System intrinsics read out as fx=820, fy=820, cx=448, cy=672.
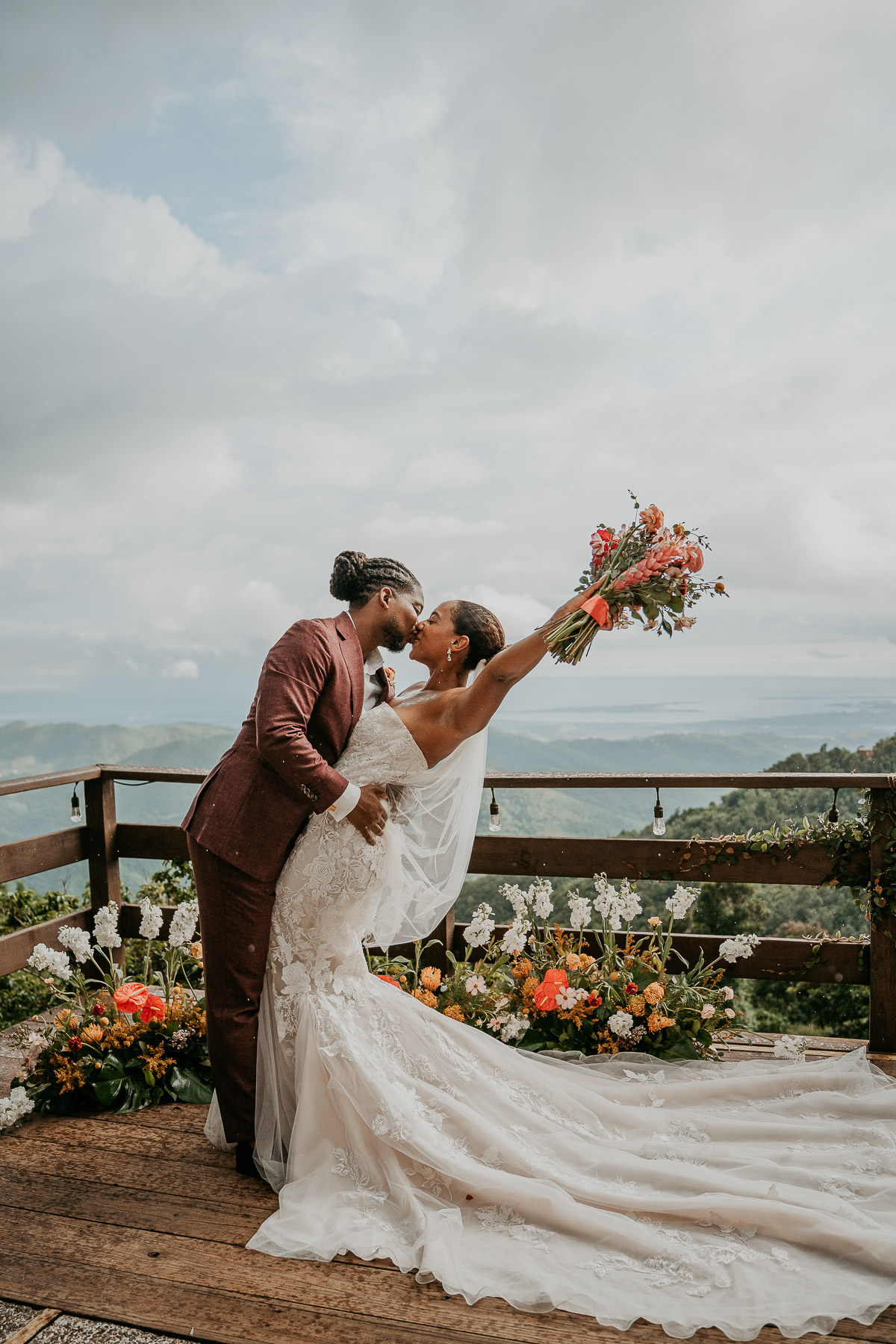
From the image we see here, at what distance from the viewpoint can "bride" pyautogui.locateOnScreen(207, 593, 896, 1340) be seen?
1670mm

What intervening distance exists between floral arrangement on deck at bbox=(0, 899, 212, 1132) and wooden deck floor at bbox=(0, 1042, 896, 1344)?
0.25 metres

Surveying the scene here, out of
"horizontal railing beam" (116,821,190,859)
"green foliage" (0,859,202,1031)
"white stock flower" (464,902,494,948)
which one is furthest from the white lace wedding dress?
"green foliage" (0,859,202,1031)

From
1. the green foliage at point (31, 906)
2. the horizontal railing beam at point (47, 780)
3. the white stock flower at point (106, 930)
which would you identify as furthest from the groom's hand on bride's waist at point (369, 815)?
the green foliage at point (31, 906)

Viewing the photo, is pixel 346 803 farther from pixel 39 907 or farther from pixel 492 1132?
pixel 39 907

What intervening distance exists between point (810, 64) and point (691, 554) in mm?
4165

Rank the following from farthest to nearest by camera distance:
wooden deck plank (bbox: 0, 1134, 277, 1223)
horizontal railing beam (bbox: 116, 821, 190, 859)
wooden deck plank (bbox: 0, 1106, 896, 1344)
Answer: horizontal railing beam (bbox: 116, 821, 190, 859) → wooden deck plank (bbox: 0, 1134, 277, 1223) → wooden deck plank (bbox: 0, 1106, 896, 1344)

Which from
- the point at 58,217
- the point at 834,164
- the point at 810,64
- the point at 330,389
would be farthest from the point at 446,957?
the point at 330,389

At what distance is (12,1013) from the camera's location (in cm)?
501

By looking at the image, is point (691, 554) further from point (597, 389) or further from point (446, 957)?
point (597, 389)

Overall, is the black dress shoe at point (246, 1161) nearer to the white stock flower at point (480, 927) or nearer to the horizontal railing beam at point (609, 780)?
the white stock flower at point (480, 927)

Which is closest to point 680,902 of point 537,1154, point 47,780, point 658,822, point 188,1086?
point 658,822

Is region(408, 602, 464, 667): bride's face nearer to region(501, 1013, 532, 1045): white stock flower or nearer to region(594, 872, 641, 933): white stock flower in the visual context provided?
region(594, 872, 641, 933): white stock flower

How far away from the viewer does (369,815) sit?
221cm

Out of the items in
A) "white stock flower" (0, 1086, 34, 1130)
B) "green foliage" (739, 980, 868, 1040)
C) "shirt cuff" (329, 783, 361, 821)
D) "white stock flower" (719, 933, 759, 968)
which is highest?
"shirt cuff" (329, 783, 361, 821)
